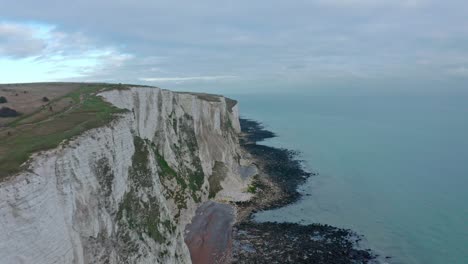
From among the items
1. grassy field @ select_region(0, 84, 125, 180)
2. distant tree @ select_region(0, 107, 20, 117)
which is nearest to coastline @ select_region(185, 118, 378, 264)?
grassy field @ select_region(0, 84, 125, 180)

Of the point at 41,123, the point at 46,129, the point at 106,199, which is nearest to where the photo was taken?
the point at 106,199

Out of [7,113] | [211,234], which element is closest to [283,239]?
[211,234]

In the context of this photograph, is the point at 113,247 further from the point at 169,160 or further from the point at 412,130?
the point at 412,130

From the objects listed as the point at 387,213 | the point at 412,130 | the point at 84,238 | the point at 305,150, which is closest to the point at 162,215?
the point at 84,238

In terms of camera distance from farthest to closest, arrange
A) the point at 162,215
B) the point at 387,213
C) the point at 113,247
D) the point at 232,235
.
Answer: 1. the point at 387,213
2. the point at 232,235
3. the point at 162,215
4. the point at 113,247

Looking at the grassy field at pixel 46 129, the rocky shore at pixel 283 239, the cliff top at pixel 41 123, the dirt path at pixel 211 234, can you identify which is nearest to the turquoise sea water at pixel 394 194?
the rocky shore at pixel 283 239

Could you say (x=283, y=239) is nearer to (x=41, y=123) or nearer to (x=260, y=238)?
(x=260, y=238)
